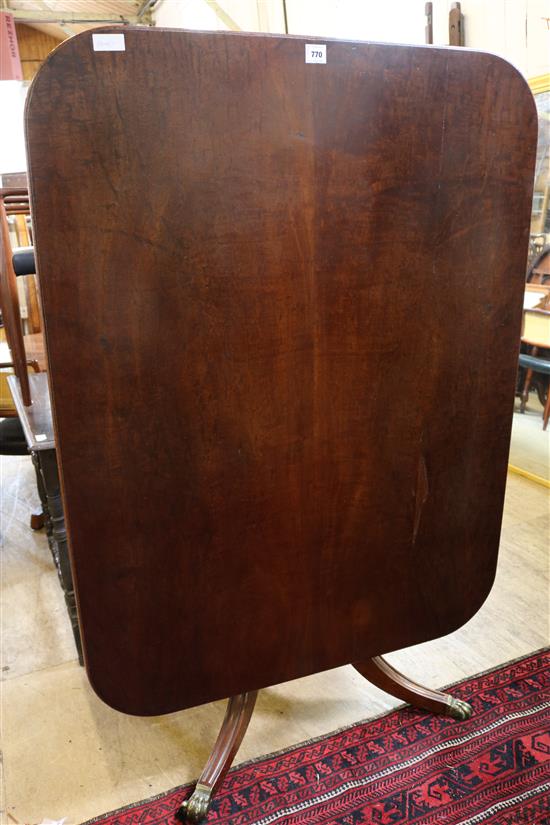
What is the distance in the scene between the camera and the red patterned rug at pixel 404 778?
1.24 m

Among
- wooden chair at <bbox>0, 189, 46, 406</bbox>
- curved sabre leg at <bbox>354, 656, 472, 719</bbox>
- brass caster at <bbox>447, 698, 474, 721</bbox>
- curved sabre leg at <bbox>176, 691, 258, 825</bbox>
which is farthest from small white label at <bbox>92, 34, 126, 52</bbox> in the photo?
brass caster at <bbox>447, 698, 474, 721</bbox>

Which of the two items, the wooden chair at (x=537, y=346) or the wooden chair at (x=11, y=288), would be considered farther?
the wooden chair at (x=537, y=346)

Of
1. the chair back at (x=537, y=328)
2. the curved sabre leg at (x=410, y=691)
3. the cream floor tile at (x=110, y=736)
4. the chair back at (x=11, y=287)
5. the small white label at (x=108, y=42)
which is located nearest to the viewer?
the small white label at (x=108, y=42)

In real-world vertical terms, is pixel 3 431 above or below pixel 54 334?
below

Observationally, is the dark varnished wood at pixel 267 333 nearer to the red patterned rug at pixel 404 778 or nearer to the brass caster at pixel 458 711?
the red patterned rug at pixel 404 778

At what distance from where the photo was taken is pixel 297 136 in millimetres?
881

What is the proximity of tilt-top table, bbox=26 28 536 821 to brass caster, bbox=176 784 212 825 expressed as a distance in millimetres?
264

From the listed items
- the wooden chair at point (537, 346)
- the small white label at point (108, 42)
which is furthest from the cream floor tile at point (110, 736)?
the wooden chair at point (537, 346)

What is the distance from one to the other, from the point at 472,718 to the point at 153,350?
1.16m

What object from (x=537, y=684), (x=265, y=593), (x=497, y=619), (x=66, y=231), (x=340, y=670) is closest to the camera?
(x=66, y=231)

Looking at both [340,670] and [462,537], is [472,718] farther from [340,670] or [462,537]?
[462,537]

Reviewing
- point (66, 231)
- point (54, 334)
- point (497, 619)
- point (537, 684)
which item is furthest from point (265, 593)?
point (497, 619)

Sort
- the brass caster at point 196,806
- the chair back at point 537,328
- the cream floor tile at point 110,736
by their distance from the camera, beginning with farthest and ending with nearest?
the chair back at point 537,328 < the cream floor tile at point 110,736 < the brass caster at point 196,806

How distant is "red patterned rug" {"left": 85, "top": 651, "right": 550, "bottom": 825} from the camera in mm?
1240
